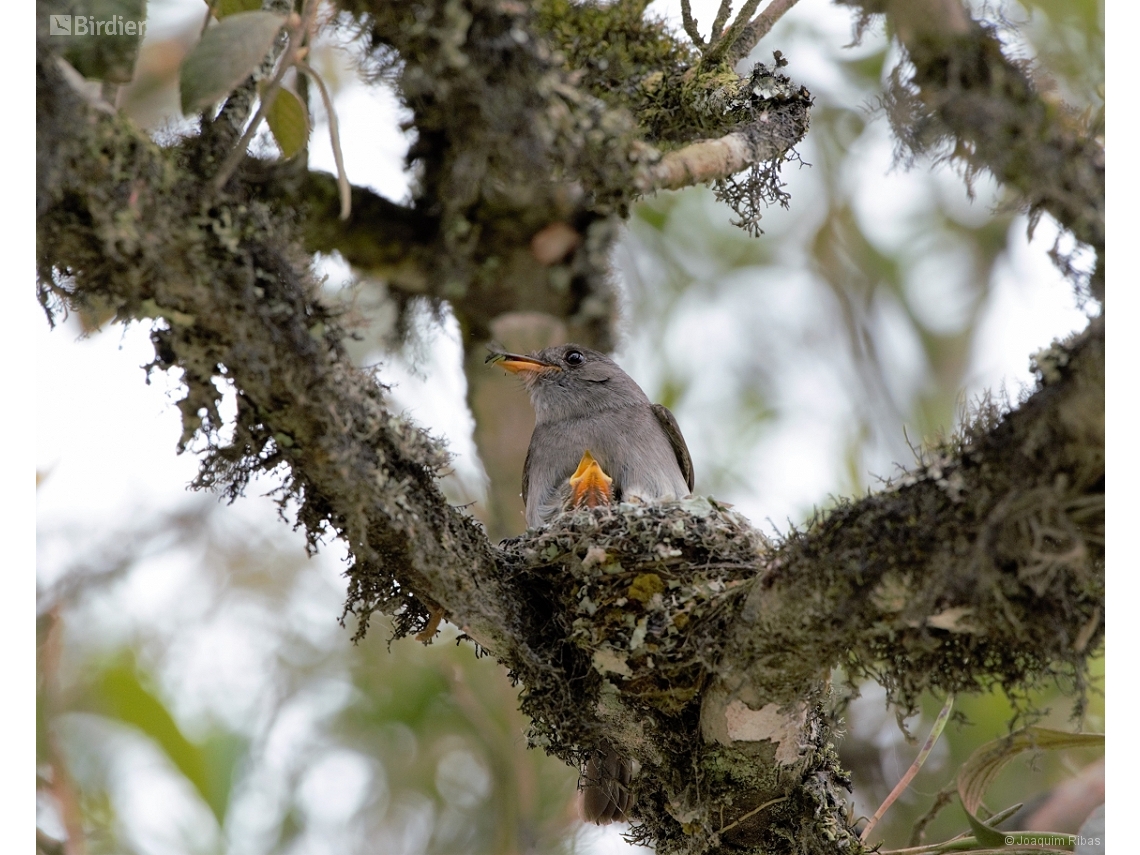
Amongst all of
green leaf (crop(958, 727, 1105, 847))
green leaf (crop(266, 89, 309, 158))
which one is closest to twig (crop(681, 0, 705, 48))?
green leaf (crop(266, 89, 309, 158))

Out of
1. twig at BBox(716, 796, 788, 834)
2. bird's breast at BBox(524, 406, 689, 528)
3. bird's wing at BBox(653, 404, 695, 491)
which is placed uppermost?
bird's wing at BBox(653, 404, 695, 491)

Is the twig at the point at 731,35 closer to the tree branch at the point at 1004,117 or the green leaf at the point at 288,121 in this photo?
the tree branch at the point at 1004,117

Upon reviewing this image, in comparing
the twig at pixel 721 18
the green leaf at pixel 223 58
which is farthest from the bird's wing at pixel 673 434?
the green leaf at pixel 223 58

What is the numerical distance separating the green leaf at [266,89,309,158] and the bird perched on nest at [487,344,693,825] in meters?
1.86

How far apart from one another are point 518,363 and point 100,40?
2.77 m

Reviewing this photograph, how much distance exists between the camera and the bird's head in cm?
468

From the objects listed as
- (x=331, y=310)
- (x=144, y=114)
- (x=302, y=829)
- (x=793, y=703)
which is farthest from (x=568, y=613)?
(x=144, y=114)

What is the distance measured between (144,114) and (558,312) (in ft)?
6.46

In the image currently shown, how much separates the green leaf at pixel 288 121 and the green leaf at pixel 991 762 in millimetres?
2101

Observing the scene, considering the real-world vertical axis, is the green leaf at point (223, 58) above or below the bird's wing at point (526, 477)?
below

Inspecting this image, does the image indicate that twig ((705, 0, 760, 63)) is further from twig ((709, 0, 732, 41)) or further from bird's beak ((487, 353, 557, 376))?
bird's beak ((487, 353, 557, 376))

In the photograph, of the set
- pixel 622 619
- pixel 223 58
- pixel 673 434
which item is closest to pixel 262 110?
pixel 223 58

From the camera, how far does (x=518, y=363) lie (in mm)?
4648

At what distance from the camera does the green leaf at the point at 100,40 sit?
1948mm
